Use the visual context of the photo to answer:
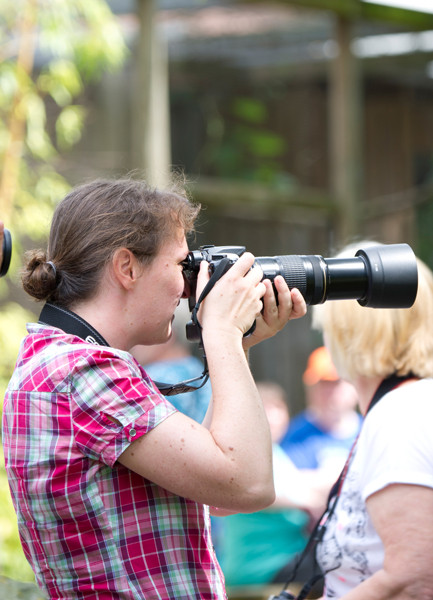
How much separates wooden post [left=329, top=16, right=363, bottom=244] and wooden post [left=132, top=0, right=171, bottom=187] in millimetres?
1210

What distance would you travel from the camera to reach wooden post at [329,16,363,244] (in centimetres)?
519

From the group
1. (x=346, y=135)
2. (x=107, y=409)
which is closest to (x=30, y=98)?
(x=346, y=135)

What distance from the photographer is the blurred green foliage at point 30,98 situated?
4324 mm

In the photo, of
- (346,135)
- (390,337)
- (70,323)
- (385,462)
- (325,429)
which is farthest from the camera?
(346,135)

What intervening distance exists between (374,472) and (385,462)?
41 millimetres

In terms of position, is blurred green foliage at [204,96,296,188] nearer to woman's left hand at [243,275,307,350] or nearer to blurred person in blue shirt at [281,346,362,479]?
blurred person in blue shirt at [281,346,362,479]

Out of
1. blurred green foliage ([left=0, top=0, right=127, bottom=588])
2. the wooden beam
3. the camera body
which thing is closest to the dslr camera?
the camera body

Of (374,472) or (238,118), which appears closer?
(374,472)

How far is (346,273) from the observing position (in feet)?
5.75

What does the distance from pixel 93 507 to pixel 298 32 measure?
195 inches

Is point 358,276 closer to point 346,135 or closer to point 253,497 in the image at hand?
point 253,497

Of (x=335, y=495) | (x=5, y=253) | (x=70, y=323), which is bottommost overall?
(x=335, y=495)

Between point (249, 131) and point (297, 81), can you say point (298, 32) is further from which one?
point (249, 131)

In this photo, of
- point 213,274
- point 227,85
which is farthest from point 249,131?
point 213,274
